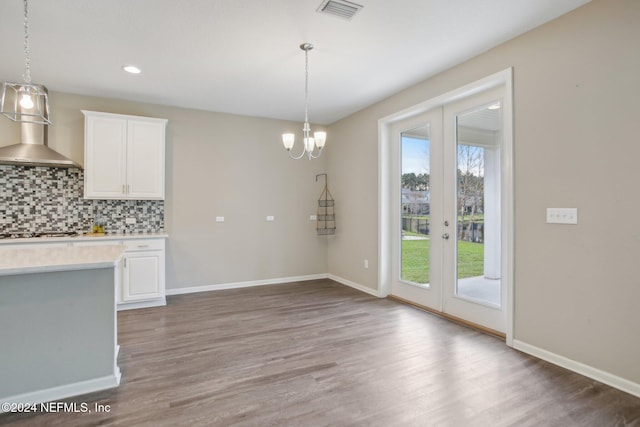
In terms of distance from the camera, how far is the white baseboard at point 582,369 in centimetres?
225

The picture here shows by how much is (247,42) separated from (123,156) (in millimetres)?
2488

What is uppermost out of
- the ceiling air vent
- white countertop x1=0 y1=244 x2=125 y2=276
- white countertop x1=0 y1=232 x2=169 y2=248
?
the ceiling air vent

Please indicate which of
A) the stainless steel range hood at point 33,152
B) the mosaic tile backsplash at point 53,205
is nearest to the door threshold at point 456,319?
the mosaic tile backsplash at point 53,205

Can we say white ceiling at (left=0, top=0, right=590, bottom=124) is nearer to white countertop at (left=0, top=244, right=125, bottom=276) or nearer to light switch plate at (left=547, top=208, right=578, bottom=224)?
light switch plate at (left=547, top=208, right=578, bottom=224)

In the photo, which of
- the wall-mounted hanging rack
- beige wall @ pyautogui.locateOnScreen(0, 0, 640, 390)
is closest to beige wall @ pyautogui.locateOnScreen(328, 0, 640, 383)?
beige wall @ pyautogui.locateOnScreen(0, 0, 640, 390)

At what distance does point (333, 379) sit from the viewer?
2.42 m

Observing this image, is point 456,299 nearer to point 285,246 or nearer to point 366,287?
point 366,287

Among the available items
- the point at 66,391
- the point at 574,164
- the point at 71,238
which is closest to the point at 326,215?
the point at 71,238

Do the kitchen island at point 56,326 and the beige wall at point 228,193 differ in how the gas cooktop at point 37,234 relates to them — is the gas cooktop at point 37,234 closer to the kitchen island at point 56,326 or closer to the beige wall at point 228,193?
the beige wall at point 228,193

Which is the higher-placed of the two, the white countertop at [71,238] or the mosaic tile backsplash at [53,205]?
the mosaic tile backsplash at [53,205]

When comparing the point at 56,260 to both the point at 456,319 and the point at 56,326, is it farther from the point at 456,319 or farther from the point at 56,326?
the point at 456,319

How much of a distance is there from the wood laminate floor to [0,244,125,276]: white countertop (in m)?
0.89

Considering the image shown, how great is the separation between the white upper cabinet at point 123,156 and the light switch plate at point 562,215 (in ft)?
14.8

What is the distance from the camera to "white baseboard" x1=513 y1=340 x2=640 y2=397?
2.25 meters
